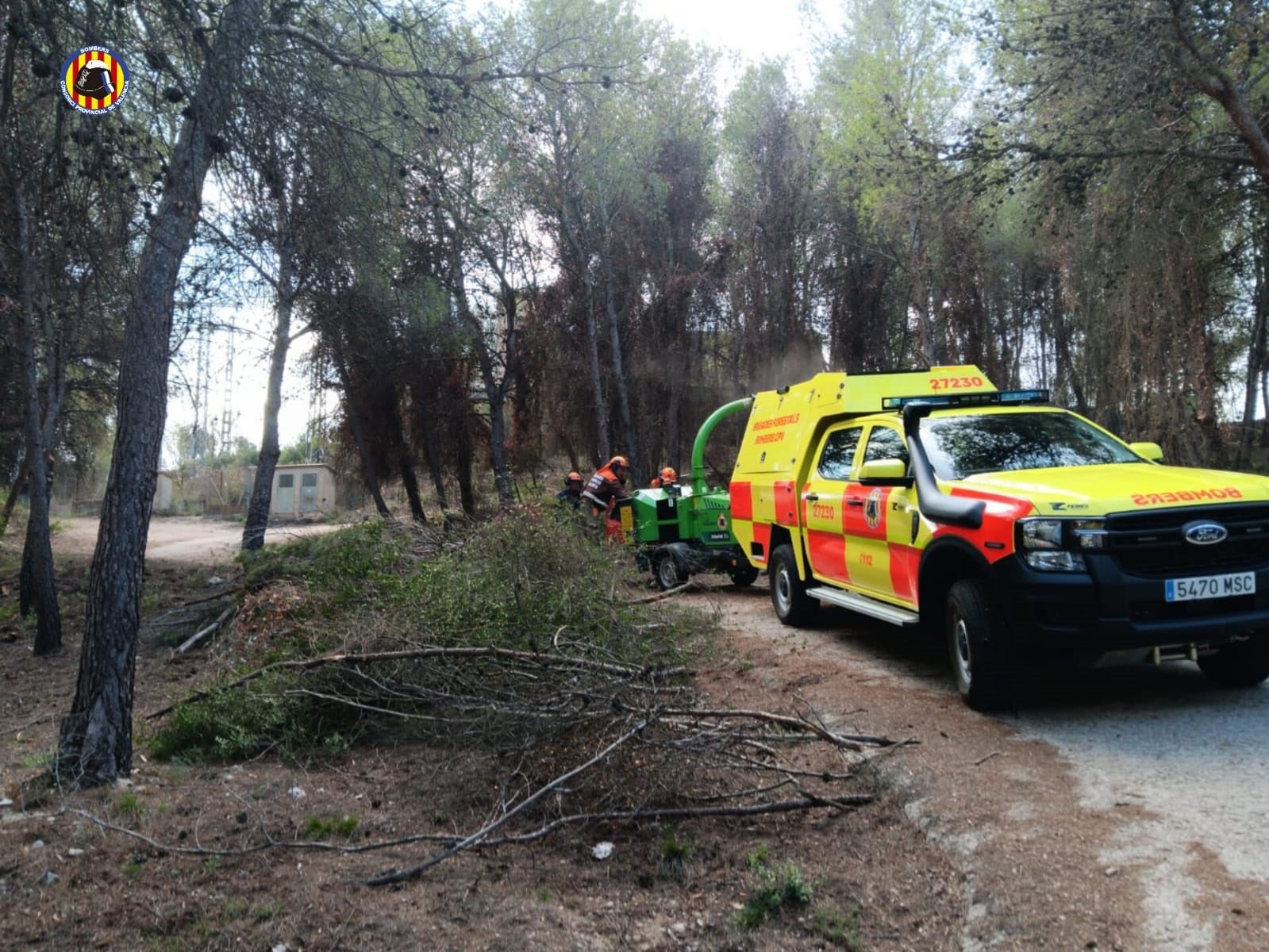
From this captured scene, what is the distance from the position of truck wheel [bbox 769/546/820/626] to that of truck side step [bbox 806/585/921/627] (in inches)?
6.0

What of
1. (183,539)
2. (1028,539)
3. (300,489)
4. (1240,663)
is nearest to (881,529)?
(1028,539)

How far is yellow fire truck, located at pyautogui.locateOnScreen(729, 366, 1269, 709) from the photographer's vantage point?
5277mm

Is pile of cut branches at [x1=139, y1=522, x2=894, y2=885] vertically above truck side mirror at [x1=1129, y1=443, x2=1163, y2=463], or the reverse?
truck side mirror at [x1=1129, y1=443, x2=1163, y2=463]

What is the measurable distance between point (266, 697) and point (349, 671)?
54 cm

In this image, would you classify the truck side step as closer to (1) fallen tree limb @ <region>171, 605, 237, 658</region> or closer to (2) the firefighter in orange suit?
(2) the firefighter in orange suit

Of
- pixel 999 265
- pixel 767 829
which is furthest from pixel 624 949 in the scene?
pixel 999 265

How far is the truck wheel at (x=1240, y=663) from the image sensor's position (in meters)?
5.80

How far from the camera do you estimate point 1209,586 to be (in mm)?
5293

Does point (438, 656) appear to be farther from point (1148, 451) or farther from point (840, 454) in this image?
point (1148, 451)

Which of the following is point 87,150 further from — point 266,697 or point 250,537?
point 250,537

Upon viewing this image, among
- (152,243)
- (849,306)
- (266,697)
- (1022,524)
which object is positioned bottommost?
(266,697)

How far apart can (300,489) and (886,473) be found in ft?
129

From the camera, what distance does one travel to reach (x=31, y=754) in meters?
6.68

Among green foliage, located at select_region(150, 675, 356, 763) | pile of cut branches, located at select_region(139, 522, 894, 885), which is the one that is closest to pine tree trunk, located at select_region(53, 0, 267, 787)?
green foliage, located at select_region(150, 675, 356, 763)
